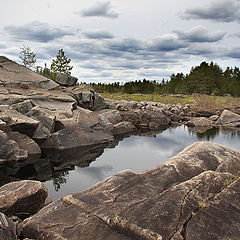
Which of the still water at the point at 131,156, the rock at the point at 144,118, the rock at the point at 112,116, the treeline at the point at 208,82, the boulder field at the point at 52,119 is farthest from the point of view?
the treeline at the point at 208,82

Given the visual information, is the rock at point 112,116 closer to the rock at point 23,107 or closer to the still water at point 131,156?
the still water at point 131,156

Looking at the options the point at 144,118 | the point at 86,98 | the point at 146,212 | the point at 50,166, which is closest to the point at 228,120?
the point at 144,118

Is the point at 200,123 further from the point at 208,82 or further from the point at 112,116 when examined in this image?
the point at 208,82

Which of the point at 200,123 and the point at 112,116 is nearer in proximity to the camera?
the point at 112,116

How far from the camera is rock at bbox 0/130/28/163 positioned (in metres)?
15.7

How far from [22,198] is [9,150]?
8.88m

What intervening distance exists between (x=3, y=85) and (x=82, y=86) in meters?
12.0

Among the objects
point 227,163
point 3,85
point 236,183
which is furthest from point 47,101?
point 236,183

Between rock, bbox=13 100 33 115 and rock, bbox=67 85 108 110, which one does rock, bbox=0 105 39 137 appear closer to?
rock, bbox=13 100 33 115

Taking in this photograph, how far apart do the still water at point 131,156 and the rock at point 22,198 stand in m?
2.77

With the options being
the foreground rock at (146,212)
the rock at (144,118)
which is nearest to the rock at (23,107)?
the rock at (144,118)

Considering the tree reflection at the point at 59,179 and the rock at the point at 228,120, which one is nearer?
the tree reflection at the point at 59,179

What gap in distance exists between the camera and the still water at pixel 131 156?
44.0 feet

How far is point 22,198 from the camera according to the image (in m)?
8.05
